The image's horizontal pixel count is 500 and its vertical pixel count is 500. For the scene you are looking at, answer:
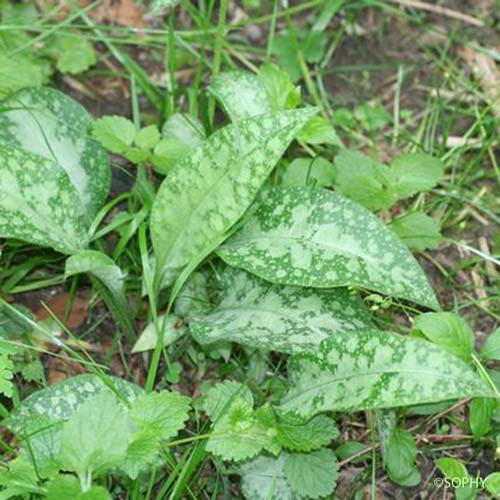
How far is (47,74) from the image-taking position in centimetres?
263

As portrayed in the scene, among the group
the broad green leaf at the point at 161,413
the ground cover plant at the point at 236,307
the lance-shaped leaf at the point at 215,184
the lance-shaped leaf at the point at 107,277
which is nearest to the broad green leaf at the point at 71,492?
the ground cover plant at the point at 236,307

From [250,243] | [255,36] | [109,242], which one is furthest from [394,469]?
[255,36]

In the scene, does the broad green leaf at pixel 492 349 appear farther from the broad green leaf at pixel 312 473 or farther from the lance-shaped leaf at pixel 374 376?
the broad green leaf at pixel 312 473

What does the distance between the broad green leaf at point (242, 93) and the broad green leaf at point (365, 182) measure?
0.29 metres

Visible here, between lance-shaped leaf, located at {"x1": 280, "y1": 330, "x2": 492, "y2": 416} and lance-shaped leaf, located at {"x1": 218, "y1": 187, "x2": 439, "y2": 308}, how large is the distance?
14cm

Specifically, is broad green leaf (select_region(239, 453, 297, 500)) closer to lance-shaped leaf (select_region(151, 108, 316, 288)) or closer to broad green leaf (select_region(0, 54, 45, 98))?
lance-shaped leaf (select_region(151, 108, 316, 288))

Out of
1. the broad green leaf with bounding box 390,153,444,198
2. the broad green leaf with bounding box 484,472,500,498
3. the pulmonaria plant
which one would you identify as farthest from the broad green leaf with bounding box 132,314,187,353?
the broad green leaf with bounding box 484,472,500,498

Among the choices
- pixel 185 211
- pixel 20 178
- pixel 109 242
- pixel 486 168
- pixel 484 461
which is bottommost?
Result: pixel 484 461

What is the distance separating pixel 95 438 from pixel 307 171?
3.22 ft

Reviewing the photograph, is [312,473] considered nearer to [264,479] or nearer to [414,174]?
[264,479]

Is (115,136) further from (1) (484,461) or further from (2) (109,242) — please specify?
(1) (484,461)

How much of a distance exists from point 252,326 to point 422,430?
1.59 feet

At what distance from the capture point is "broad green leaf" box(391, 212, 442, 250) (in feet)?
7.22

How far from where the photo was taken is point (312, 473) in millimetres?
1845
